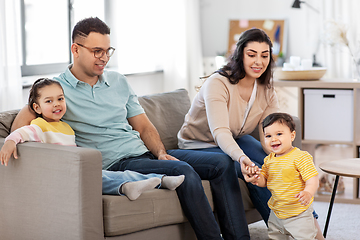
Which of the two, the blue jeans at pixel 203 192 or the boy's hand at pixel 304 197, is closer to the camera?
the boy's hand at pixel 304 197

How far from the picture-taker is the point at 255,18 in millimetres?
4566

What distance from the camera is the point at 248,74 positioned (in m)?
2.35

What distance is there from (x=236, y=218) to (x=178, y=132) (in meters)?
0.73

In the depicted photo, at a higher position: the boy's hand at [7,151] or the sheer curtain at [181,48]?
the sheer curtain at [181,48]

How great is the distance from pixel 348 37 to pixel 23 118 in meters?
3.05

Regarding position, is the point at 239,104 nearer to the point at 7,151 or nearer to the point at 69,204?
the point at 69,204

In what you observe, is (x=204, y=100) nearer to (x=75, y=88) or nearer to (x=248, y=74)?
(x=248, y=74)

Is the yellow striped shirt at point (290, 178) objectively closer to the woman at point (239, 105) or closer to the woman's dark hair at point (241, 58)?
the woman at point (239, 105)

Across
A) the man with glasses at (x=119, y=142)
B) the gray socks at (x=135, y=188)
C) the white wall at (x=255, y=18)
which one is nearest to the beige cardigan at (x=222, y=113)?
the man with glasses at (x=119, y=142)

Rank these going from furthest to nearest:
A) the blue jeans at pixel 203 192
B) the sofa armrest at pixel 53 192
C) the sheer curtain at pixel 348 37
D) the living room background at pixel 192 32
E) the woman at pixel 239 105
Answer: the sheer curtain at pixel 348 37 → the living room background at pixel 192 32 → the woman at pixel 239 105 → the blue jeans at pixel 203 192 → the sofa armrest at pixel 53 192

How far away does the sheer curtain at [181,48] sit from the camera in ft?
13.8

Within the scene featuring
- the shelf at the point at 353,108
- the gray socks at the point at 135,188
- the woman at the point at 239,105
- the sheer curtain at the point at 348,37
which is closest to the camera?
the gray socks at the point at 135,188

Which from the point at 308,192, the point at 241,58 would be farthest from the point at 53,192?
the point at 241,58

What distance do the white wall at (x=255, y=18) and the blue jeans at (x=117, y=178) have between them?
2866 mm
